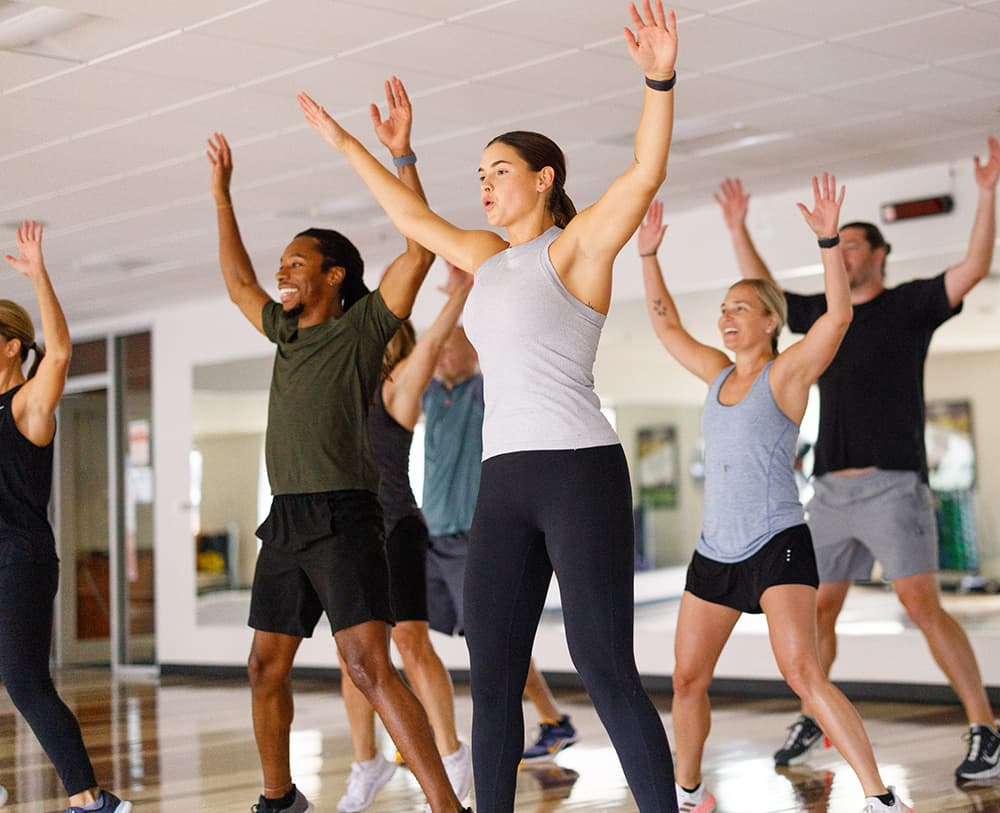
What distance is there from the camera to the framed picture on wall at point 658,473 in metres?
9.70

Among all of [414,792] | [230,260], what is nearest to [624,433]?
[414,792]

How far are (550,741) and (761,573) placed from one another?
6.00ft

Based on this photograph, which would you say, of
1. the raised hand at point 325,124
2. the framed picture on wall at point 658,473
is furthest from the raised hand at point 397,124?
the framed picture on wall at point 658,473

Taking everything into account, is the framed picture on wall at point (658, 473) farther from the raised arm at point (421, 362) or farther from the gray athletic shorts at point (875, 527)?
the raised arm at point (421, 362)

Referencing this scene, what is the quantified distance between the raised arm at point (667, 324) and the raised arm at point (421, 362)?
0.54 meters

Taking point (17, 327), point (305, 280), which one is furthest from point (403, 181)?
point (17, 327)

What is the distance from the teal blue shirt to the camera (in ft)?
17.5

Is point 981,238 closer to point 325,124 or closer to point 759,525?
point 759,525

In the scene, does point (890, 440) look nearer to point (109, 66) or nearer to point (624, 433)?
point (109, 66)

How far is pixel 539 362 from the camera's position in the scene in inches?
106

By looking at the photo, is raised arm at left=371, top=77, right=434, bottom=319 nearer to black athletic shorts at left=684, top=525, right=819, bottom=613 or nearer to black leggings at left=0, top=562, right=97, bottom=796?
black athletic shorts at left=684, top=525, right=819, bottom=613

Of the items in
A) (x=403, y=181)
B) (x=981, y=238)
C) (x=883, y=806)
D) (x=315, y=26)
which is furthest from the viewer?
(x=981, y=238)

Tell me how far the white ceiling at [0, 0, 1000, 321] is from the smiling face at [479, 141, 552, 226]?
1790mm

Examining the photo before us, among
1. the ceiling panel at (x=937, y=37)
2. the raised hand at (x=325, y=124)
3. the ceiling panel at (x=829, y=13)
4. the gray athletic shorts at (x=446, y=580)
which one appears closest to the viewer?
the raised hand at (x=325, y=124)
